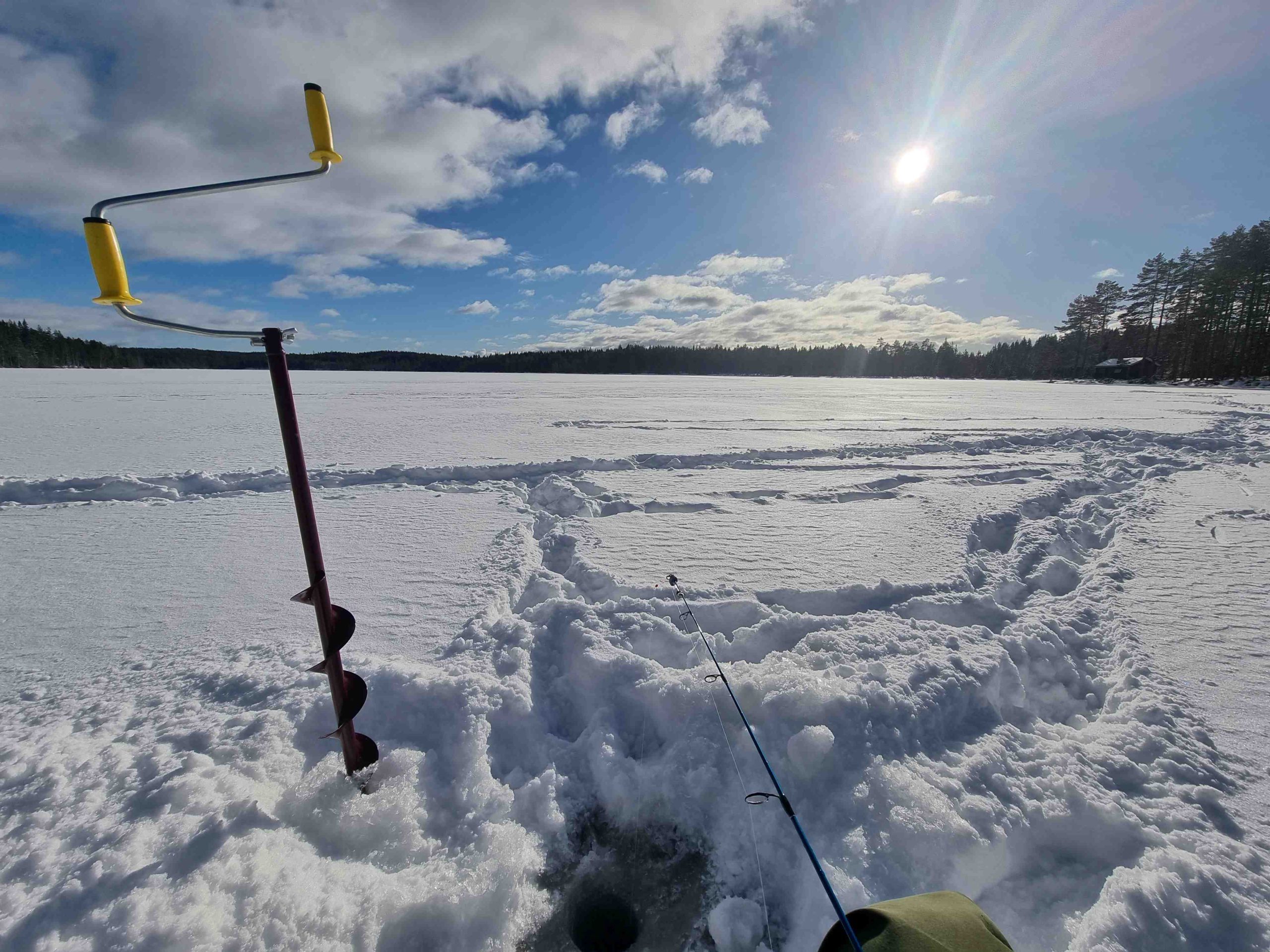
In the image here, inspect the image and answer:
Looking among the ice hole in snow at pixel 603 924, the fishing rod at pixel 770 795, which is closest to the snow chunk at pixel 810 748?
the fishing rod at pixel 770 795

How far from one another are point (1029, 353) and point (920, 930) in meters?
90.3

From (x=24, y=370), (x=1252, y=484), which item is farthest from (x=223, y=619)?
(x=24, y=370)

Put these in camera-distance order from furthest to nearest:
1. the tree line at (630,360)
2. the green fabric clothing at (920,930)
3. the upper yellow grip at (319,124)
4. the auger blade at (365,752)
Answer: the tree line at (630,360) → the auger blade at (365,752) → the upper yellow grip at (319,124) → the green fabric clothing at (920,930)

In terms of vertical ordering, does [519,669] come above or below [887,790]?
above

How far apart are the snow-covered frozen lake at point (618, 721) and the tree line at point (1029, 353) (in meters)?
4.97

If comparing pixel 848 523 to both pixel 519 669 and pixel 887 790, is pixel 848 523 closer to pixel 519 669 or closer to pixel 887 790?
pixel 887 790

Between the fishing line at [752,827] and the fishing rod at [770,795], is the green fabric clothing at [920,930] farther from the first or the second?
the fishing line at [752,827]

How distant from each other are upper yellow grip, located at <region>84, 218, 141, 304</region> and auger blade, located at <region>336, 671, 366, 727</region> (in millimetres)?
1525

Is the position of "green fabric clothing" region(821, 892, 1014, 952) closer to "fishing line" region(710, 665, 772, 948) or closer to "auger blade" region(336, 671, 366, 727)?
"fishing line" region(710, 665, 772, 948)

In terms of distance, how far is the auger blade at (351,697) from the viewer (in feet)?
6.76

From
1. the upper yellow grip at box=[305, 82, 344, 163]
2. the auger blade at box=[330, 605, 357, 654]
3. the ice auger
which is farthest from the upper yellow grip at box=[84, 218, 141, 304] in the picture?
the auger blade at box=[330, 605, 357, 654]

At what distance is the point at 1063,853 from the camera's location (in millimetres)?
2152

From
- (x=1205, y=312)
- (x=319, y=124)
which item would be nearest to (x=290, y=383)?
(x=319, y=124)

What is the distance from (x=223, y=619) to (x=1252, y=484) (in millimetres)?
13398
